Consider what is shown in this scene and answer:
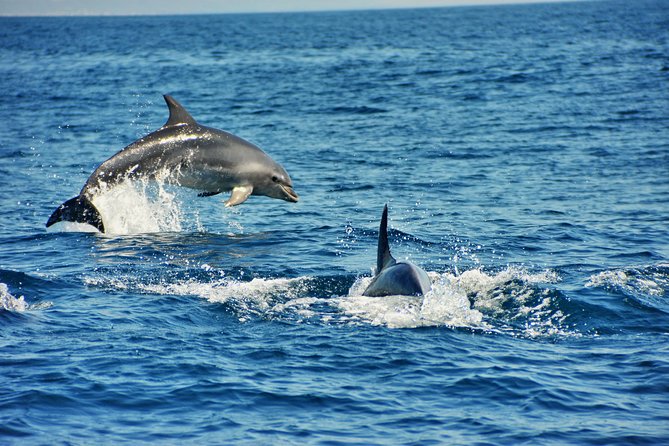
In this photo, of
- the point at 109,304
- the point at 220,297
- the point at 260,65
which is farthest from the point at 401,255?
the point at 260,65

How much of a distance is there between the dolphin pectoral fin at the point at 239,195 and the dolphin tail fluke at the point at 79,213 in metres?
2.30

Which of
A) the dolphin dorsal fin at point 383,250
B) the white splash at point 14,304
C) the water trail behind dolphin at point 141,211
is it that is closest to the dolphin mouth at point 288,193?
the water trail behind dolphin at point 141,211

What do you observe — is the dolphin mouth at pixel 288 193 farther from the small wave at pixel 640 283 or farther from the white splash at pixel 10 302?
the white splash at pixel 10 302

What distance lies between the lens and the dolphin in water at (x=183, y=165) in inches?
640

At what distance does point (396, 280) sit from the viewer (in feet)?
42.2

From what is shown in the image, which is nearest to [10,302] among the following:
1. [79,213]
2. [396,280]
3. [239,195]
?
[79,213]

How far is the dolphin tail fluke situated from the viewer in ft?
52.5

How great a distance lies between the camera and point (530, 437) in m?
9.11

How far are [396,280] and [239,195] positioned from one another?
4962 millimetres

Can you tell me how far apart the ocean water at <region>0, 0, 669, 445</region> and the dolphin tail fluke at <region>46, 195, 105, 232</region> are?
1.79ft

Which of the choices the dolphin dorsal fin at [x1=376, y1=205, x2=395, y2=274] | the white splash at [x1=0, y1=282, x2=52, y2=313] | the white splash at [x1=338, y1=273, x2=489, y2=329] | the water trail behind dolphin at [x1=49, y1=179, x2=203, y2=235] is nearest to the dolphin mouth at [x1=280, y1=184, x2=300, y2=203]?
the water trail behind dolphin at [x1=49, y1=179, x2=203, y2=235]

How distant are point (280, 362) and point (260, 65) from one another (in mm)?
59365

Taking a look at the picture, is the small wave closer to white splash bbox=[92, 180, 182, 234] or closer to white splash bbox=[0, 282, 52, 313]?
white splash bbox=[92, 180, 182, 234]

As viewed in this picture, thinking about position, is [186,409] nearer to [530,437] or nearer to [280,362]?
[280,362]
